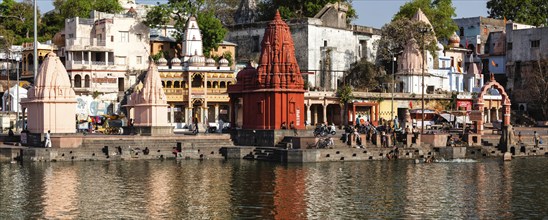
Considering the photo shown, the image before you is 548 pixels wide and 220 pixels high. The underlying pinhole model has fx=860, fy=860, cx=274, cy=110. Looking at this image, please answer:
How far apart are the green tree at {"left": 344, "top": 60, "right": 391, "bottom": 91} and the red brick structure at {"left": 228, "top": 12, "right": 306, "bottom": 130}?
2747 cm

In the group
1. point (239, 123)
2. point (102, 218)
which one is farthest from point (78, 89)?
point (102, 218)

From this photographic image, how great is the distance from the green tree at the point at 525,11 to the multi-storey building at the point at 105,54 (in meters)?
47.3

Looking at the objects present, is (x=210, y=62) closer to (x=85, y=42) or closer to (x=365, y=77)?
(x=85, y=42)

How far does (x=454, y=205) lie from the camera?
3089 centimetres

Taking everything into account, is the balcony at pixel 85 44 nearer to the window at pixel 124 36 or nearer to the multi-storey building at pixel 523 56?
the window at pixel 124 36

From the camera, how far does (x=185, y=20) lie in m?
76.7

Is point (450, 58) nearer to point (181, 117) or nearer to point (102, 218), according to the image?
point (181, 117)

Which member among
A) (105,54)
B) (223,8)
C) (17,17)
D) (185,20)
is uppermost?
(223,8)

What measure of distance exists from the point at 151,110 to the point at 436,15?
157 feet

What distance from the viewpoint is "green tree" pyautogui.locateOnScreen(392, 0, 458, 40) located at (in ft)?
300

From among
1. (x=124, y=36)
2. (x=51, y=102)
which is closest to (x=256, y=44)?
(x=124, y=36)

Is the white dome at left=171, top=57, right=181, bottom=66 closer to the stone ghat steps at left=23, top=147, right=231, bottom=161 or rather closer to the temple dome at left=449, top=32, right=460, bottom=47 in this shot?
the stone ghat steps at left=23, top=147, right=231, bottom=161

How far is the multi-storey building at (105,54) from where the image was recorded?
70.2 metres

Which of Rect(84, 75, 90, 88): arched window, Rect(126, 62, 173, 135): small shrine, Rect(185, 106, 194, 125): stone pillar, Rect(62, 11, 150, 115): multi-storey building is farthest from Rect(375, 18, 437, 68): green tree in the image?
Rect(126, 62, 173, 135): small shrine
